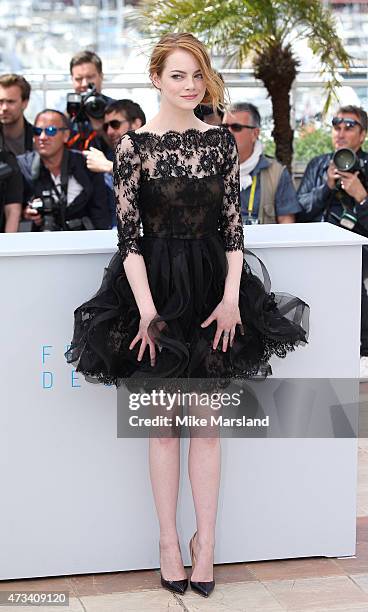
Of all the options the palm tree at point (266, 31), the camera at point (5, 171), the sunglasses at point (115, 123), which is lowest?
the camera at point (5, 171)

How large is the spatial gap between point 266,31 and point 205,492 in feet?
20.7

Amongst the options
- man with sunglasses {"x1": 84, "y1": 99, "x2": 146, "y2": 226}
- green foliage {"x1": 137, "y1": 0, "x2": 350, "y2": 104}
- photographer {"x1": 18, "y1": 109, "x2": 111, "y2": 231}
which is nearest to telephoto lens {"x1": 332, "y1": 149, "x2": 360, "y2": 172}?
man with sunglasses {"x1": 84, "y1": 99, "x2": 146, "y2": 226}

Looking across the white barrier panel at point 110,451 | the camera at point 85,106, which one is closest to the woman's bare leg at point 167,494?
the white barrier panel at point 110,451

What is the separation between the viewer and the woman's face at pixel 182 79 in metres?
3.13

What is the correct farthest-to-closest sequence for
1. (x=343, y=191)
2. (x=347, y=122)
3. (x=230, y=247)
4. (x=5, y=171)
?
(x=347, y=122)
(x=343, y=191)
(x=5, y=171)
(x=230, y=247)

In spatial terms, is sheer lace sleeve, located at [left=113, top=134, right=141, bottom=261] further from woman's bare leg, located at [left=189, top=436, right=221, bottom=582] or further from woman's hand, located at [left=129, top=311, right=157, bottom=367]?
woman's bare leg, located at [left=189, top=436, right=221, bottom=582]

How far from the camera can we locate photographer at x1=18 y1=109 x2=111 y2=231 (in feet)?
18.5

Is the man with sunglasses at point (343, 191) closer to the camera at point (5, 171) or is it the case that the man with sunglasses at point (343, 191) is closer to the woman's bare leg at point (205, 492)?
the camera at point (5, 171)

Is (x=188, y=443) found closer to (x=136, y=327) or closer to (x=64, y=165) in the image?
(x=136, y=327)

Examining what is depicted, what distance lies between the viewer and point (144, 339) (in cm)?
315

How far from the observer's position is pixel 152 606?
327cm

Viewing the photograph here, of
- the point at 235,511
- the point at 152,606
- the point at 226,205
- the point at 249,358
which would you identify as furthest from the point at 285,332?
the point at 152,606

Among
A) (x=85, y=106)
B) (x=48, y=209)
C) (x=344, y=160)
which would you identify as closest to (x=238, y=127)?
(x=344, y=160)

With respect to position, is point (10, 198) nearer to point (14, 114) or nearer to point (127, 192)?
point (14, 114)
